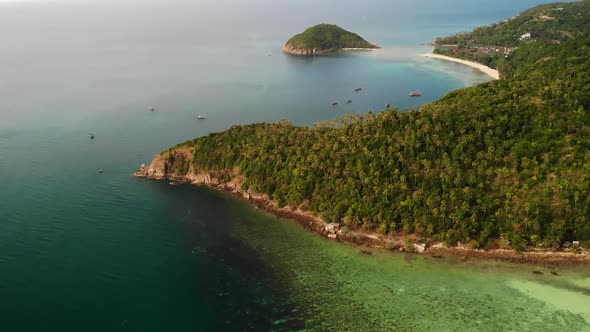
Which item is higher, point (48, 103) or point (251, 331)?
point (48, 103)

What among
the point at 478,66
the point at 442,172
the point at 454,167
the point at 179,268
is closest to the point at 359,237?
the point at 442,172

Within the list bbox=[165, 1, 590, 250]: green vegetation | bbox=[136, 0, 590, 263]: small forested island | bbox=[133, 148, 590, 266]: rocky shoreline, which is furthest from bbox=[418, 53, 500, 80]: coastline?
bbox=[133, 148, 590, 266]: rocky shoreline

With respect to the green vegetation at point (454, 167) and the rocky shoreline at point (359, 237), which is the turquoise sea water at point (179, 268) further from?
the green vegetation at point (454, 167)

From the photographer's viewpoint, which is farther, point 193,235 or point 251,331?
point 193,235

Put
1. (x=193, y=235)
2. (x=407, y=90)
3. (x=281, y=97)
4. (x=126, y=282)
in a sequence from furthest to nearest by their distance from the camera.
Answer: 1. (x=407, y=90)
2. (x=281, y=97)
3. (x=193, y=235)
4. (x=126, y=282)

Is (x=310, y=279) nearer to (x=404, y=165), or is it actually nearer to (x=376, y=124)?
(x=404, y=165)

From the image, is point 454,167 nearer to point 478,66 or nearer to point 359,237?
point 359,237

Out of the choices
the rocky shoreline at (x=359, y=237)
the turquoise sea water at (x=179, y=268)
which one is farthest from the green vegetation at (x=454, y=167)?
the turquoise sea water at (x=179, y=268)

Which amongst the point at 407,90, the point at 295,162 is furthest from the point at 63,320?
the point at 407,90
